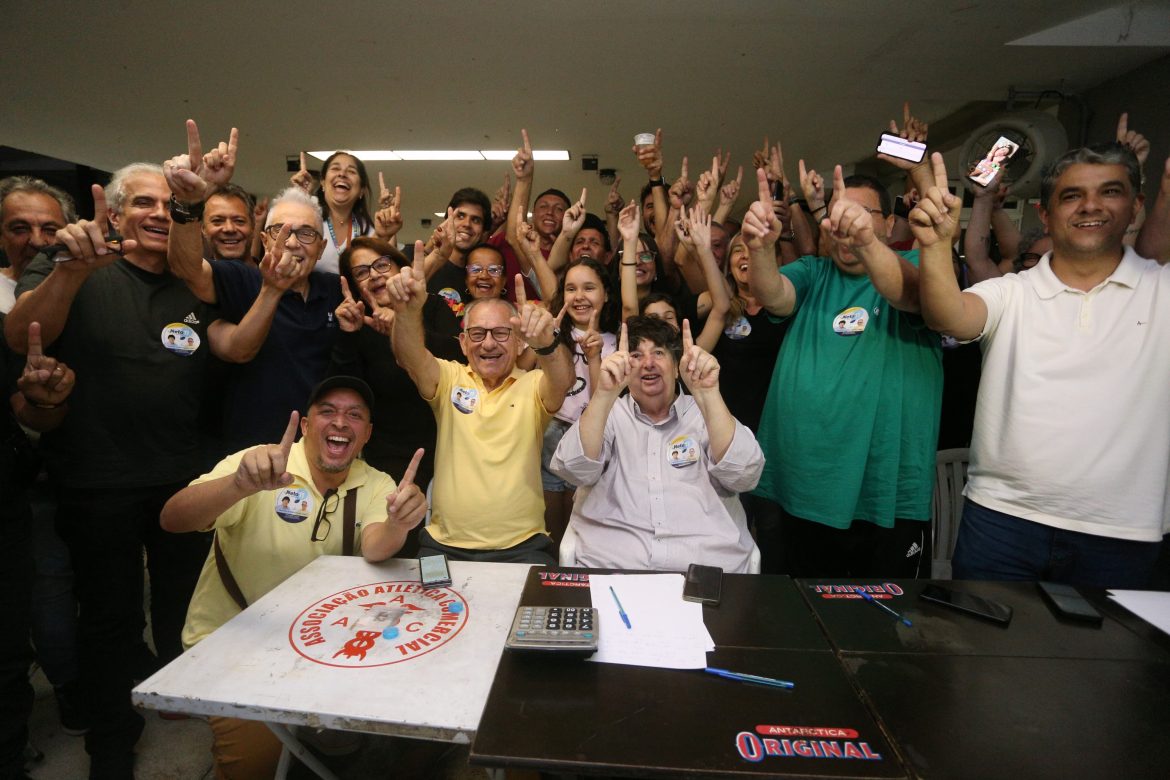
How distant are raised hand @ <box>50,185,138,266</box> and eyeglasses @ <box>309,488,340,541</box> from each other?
931 mm

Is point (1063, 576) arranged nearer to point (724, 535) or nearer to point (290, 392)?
point (724, 535)

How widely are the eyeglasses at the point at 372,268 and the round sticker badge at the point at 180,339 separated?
0.67 m

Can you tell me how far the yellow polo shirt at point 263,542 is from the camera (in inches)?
62.7

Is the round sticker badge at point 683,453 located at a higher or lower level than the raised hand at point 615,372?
lower

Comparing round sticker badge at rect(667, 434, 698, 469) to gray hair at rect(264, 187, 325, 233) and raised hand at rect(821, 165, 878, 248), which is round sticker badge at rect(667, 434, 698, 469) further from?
gray hair at rect(264, 187, 325, 233)

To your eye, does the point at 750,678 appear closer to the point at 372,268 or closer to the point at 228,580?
the point at 228,580

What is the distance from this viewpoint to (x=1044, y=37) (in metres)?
3.68

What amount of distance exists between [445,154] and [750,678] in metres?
6.98

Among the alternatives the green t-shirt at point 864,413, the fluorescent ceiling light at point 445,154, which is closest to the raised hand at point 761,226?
the green t-shirt at point 864,413

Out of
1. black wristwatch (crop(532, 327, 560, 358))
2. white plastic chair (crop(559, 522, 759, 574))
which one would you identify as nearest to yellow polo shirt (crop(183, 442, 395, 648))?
white plastic chair (crop(559, 522, 759, 574))

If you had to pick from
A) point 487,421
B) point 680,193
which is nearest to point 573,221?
point 680,193

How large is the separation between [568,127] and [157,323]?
15.6 ft

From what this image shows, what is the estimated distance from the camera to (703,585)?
1.32m

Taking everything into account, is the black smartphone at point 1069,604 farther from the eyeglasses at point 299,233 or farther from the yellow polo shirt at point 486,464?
the eyeglasses at point 299,233
